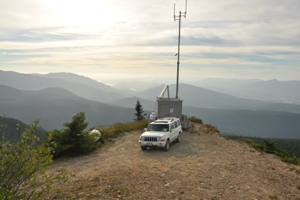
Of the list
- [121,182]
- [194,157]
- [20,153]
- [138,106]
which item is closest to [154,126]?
[194,157]

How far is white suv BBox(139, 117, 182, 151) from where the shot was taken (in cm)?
1564

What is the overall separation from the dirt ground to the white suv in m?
0.58

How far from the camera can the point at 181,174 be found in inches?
437

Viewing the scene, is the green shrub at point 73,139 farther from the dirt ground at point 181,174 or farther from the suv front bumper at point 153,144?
the suv front bumper at point 153,144

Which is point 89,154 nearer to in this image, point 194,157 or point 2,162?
point 194,157

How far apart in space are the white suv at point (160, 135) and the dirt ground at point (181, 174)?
22.8 inches

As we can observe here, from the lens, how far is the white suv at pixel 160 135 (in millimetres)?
15638

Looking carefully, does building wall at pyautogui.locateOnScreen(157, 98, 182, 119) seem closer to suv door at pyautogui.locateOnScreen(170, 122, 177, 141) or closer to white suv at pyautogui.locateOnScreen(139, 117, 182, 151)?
white suv at pyautogui.locateOnScreen(139, 117, 182, 151)

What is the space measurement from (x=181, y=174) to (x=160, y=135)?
15.8ft

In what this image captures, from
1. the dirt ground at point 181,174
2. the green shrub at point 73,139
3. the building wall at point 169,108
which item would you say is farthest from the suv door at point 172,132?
the building wall at point 169,108

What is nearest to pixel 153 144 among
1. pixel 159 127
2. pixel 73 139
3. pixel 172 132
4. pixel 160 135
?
pixel 160 135

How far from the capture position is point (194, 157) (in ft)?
47.8

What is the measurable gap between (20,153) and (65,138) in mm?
10532

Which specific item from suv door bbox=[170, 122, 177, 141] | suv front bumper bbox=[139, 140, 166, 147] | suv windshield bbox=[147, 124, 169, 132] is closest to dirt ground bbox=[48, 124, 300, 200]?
suv front bumper bbox=[139, 140, 166, 147]
